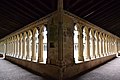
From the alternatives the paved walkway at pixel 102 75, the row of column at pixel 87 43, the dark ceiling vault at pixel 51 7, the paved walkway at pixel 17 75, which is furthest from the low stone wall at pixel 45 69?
the dark ceiling vault at pixel 51 7

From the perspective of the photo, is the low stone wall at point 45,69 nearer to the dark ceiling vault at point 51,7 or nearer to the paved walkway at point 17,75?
the paved walkway at point 17,75

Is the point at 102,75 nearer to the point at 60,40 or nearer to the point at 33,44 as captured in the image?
the point at 60,40

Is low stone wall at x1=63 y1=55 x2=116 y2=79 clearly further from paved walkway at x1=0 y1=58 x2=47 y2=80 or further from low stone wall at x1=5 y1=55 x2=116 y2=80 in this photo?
paved walkway at x1=0 y1=58 x2=47 y2=80

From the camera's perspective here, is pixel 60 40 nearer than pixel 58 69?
No

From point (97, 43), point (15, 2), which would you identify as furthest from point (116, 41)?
point (15, 2)

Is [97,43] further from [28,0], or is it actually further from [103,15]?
[28,0]

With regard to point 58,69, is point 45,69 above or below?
below

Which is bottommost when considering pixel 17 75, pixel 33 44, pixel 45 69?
pixel 17 75

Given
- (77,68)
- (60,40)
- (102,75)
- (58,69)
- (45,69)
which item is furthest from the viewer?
(77,68)

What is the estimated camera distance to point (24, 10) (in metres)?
6.26

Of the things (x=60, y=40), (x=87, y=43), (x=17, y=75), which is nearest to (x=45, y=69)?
(x=17, y=75)

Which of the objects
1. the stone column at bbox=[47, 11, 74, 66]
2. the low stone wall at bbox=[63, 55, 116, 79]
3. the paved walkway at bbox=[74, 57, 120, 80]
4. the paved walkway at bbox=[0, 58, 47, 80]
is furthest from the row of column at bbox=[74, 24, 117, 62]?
the paved walkway at bbox=[0, 58, 47, 80]

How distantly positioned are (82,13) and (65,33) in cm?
159

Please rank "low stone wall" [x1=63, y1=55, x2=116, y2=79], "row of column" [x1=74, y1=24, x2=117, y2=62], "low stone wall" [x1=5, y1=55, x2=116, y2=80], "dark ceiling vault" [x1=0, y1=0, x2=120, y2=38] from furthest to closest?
"row of column" [x1=74, y1=24, x2=117, y2=62]
"dark ceiling vault" [x1=0, y1=0, x2=120, y2=38]
"low stone wall" [x1=63, y1=55, x2=116, y2=79]
"low stone wall" [x1=5, y1=55, x2=116, y2=80]
